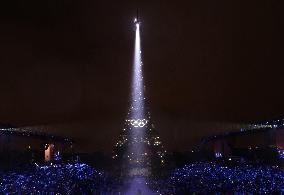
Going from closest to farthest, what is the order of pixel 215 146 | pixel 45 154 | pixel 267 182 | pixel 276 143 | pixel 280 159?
1. pixel 267 182
2. pixel 280 159
3. pixel 276 143
4. pixel 45 154
5. pixel 215 146

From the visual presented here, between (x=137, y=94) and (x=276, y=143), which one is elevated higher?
(x=137, y=94)

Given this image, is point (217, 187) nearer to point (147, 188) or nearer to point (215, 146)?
point (147, 188)

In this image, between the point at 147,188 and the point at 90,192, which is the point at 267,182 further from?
the point at 147,188

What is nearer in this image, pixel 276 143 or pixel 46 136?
pixel 276 143

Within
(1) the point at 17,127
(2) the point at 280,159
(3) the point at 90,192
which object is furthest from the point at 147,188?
(1) the point at 17,127

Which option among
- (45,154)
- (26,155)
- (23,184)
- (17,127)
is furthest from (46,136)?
(23,184)

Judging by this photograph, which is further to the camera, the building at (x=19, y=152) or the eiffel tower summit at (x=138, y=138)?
the eiffel tower summit at (x=138, y=138)

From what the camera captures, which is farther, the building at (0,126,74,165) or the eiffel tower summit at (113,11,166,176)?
the eiffel tower summit at (113,11,166,176)

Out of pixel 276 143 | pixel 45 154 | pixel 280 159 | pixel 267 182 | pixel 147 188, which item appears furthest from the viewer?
pixel 45 154

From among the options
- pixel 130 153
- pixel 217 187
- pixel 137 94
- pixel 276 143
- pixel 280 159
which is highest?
pixel 137 94
